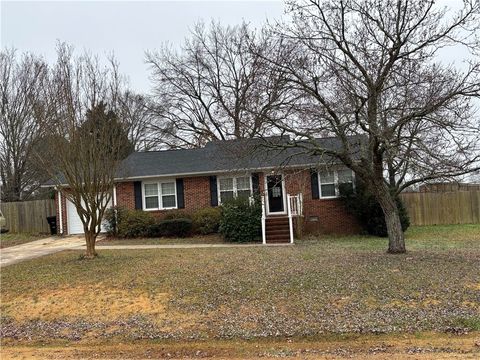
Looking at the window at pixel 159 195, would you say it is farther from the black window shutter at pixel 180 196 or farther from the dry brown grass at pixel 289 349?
the dry brown grass at pixel 289 349

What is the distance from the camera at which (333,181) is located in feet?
64.3

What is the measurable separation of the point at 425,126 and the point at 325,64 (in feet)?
9.01

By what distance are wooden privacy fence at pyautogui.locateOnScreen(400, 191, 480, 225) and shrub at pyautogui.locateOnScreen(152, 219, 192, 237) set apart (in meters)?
11.3

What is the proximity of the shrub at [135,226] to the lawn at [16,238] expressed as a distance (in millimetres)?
4324

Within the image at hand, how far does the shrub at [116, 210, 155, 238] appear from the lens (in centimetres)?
1928

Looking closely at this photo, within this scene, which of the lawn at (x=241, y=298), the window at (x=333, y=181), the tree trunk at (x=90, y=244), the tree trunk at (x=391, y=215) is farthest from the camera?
the window at (x=333, y=181)

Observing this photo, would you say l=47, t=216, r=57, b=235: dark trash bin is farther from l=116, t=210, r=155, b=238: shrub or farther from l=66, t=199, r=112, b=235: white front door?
A: l=116, t=210, r=155, b=238: shrub

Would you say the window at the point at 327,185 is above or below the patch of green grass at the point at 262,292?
above

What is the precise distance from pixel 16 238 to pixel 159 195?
7.07m

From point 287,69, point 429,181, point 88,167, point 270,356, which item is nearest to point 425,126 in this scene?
point 429,181

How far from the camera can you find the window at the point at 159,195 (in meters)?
20.7

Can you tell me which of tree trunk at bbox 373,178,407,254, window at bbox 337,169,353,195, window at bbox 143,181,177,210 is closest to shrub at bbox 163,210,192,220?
window at bbox 143,181,177,210

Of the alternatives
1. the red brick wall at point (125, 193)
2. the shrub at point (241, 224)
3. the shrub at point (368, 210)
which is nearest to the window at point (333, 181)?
the shrub at point (368, 210)

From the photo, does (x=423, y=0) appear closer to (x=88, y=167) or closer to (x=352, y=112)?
(x=352, y=112)
